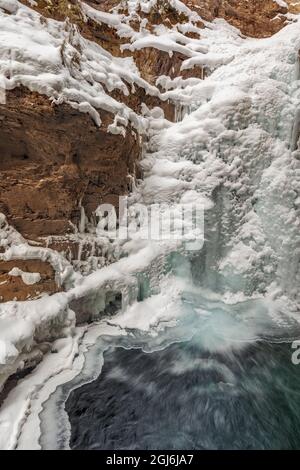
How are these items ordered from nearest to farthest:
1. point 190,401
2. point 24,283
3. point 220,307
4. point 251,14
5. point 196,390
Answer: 1. point 190,401
2. point 196,390
3. point 24,283
4. point 220,307
5. point 251,14

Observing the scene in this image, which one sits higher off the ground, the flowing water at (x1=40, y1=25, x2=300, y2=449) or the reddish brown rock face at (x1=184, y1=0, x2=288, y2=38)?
the reddish brown rock face at (x1=184, y1=0, x2=288, y2=38)

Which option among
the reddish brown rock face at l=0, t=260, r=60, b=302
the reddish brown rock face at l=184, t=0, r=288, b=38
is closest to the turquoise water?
the reddish brown rock face at l=0, t=260, r=60, b=302

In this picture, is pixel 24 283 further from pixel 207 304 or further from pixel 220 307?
pixel 220 307

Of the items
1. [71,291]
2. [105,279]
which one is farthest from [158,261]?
[71,291]

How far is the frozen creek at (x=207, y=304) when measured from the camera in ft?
10.1

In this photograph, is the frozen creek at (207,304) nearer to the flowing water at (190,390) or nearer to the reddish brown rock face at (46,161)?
the flowing water at (190,390)

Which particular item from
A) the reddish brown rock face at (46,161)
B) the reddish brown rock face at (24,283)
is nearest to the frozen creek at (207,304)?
the reddish brown rock face at (24,283)

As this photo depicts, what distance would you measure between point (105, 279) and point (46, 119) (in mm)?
2499

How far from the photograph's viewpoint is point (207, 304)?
5637 mm

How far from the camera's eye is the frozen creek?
3086mm

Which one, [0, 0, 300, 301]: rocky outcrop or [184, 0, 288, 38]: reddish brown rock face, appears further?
[184, 0, 288, 38]: reddish brown rock face

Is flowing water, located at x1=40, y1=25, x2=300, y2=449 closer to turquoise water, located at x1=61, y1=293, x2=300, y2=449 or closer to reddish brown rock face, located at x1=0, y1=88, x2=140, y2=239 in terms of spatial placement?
turquoise water, located at x1=61, y1=293, x2=300, y2=449

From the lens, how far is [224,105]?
6.28 meters

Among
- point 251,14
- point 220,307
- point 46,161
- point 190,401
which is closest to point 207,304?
point 220,307
